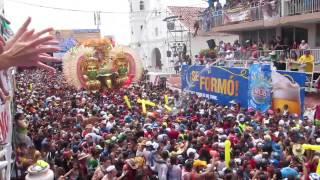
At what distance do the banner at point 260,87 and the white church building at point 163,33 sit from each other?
64.9 ft

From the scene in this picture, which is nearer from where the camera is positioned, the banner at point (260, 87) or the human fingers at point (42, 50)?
the human fingers at point (42, 50)

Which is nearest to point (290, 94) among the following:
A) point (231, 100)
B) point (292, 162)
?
point (231, 100)

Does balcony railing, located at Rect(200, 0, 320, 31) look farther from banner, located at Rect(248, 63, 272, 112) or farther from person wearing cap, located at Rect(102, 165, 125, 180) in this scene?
person wearing cap, located at Rect(102, 165, 125, 180)

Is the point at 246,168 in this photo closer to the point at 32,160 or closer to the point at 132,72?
the point at 32,160

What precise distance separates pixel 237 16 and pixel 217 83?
5551 millimetres

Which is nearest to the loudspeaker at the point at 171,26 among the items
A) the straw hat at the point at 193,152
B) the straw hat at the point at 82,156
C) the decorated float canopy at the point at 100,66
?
the decorated float canopy at the point at 100,66

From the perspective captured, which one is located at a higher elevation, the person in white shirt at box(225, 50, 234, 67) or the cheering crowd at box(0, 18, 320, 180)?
the person in white shirt at box(225, 50, 234, 67)

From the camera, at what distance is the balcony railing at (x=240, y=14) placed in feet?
62.9

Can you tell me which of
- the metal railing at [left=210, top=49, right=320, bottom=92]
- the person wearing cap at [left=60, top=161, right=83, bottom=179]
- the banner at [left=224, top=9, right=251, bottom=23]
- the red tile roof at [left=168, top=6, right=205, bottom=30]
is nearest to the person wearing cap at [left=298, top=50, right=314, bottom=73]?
the metal railing at [left=210, top=49, right=320, bottom=92]

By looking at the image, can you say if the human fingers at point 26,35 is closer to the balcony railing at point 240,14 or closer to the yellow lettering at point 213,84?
the yellow lettering at point 213,84

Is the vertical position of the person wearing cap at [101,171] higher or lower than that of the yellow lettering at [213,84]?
lower

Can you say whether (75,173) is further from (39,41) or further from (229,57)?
(229,57)

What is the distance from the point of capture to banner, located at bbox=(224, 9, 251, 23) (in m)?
21.3

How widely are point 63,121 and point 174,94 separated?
7.05m
